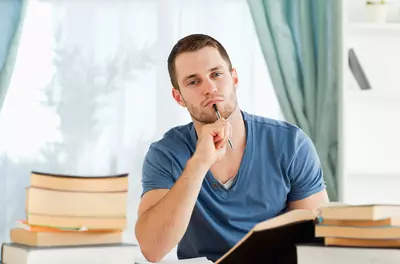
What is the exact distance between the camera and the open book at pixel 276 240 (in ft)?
4.10

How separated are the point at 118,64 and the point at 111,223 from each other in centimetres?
233

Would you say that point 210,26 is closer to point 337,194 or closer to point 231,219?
point 337,194

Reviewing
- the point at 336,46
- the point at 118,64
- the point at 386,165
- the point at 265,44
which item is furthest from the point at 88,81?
the point at 386,165

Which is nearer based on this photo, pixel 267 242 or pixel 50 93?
pixel 267 242

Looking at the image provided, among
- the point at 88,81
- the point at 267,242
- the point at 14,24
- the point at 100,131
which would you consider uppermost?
the point at 14,24

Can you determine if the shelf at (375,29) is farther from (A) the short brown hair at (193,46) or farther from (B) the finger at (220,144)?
(B) the finger at (220,144)

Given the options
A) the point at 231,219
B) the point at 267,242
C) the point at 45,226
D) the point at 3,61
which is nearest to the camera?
the point at 267,242

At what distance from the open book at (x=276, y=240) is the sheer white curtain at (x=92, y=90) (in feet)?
7.74

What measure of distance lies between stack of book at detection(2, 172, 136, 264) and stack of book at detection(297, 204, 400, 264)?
1.26 feet

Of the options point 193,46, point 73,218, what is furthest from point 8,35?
point 73,218

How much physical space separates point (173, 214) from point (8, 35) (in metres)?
1.99

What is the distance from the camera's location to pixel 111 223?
1.41 m

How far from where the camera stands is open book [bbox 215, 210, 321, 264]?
4.10ft

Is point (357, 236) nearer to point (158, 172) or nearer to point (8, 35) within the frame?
point (158, 172)
